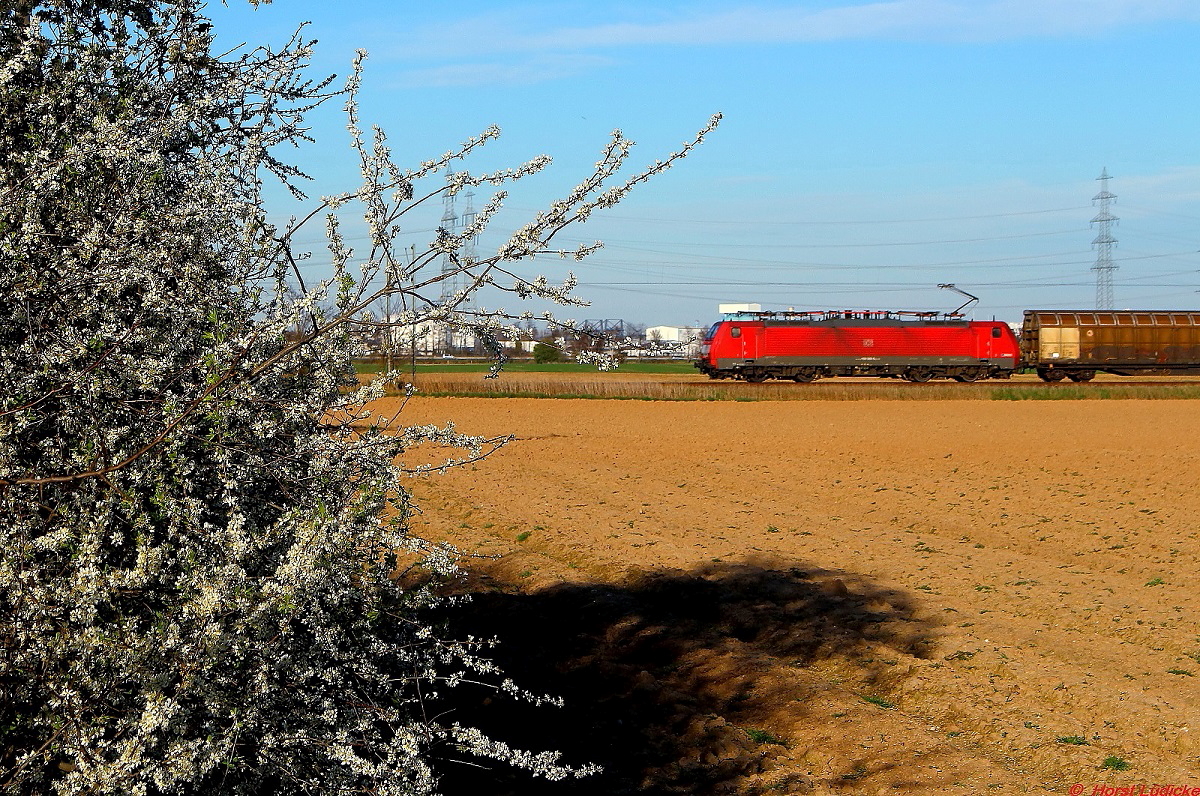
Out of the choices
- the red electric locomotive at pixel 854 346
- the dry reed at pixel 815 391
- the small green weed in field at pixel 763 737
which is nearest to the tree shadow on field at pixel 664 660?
the small green weed in field at pixel 763 737

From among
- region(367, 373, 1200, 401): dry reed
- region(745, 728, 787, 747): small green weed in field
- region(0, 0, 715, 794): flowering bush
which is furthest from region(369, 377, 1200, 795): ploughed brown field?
region(367, 373, 1200, 401): dry reed

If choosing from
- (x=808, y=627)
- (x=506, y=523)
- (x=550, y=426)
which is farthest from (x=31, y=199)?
(x=550, y=426)

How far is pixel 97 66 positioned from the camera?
404cm

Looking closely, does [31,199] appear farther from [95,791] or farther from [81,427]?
[95,791]

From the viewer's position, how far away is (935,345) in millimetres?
52812

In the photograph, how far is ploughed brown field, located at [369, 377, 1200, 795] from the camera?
22.6 feet

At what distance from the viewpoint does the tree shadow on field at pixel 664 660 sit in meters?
6.81

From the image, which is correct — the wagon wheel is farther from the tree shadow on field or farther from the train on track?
the tree shadow on field

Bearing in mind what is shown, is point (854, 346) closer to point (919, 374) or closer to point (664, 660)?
point (919, 374)

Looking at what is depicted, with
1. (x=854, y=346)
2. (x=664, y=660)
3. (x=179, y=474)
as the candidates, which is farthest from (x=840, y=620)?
(x=854, y=346)

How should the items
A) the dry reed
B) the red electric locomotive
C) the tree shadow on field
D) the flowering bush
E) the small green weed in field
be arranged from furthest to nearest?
the red electric locomotive
the dry reed
the small green weed in field
the tree shadow on field
the flowering bush

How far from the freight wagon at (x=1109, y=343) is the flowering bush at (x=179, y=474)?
54.0m

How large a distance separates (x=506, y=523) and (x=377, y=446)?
11.2m

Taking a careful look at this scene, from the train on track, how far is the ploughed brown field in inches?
1213
